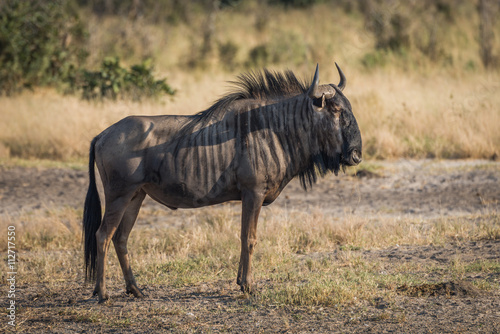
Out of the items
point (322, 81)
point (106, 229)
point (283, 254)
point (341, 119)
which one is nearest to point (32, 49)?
point (322, 81)

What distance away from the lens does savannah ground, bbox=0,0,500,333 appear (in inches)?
220

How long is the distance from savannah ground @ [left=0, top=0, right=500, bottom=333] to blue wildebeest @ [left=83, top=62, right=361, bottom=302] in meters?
0.61

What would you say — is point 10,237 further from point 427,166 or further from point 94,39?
point 94,39

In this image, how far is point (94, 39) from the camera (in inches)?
847

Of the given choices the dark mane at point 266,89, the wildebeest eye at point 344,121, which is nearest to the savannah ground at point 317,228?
the wildebeest eye at point 344,121

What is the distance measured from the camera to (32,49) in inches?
695

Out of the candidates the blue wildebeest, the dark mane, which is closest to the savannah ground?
the blue wildebeest

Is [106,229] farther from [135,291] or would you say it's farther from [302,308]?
[302,308]

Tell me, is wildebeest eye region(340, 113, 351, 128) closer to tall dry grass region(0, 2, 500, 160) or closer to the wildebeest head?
the wildebeest head

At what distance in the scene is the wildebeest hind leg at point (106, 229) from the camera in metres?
5.81

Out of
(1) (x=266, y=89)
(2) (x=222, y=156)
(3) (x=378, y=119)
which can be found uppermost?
(3) (x=378, y=119)

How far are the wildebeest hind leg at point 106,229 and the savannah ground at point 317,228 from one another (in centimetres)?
19

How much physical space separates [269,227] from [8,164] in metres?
6.28

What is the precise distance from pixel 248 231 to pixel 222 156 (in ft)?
2.35
